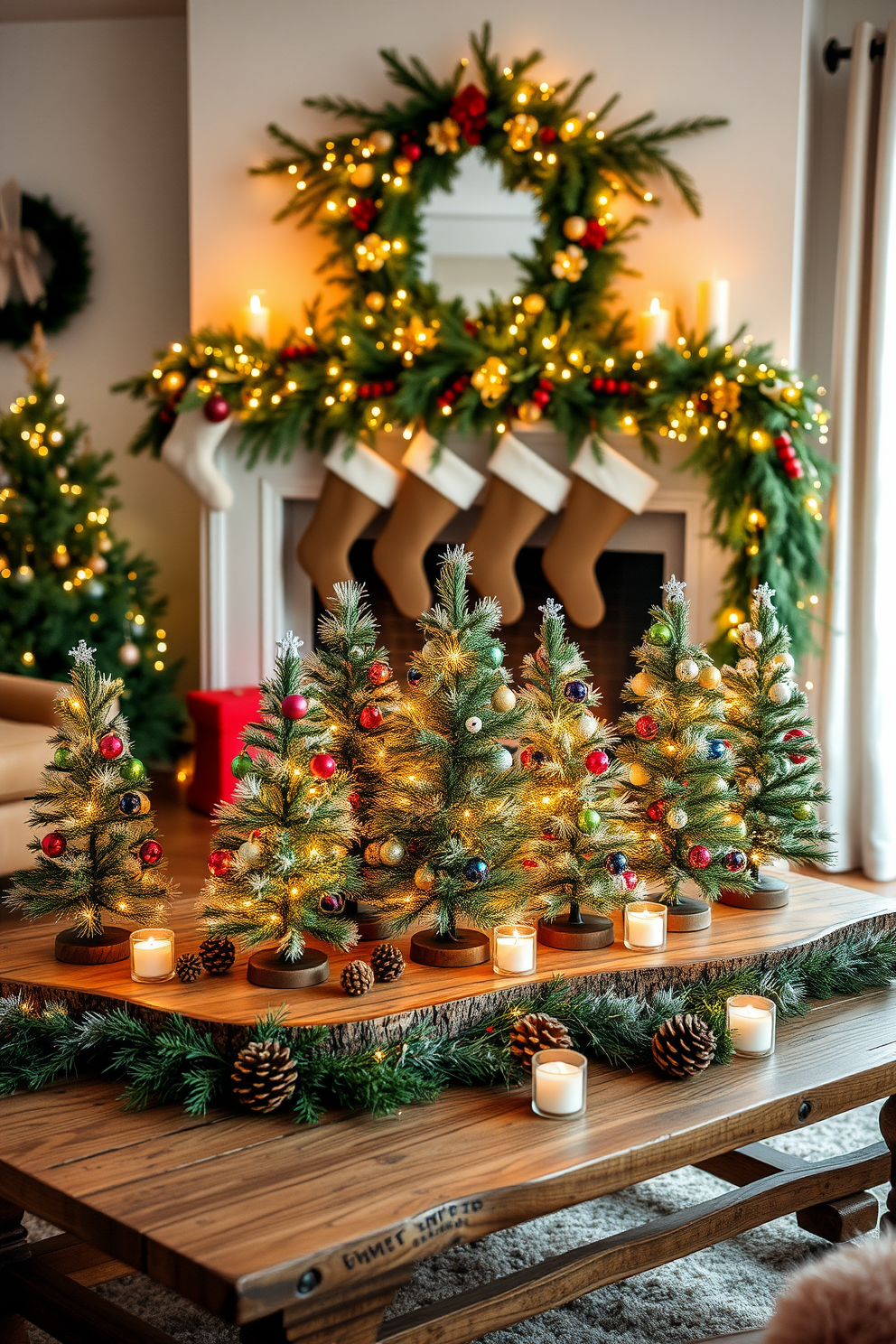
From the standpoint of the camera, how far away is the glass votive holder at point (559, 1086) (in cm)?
146

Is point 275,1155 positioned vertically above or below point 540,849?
below

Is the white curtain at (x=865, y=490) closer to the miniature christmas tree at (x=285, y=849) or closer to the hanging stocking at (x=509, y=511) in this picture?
the hanging stocking at (x=509, y=511)

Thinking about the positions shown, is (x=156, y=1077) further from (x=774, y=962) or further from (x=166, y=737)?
(x=166, y=737)

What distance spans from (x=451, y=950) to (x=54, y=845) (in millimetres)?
558

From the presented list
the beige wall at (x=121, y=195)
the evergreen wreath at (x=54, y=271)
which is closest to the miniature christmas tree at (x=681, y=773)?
the beige wall at (x=121, y=195)

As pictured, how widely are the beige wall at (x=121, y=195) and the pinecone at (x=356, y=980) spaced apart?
3.60 m

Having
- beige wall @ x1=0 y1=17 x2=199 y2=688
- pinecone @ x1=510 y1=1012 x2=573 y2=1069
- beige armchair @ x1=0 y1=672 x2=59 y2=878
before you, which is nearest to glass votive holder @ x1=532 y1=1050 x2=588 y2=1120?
pinecone @ x1=510 y1=1012 x2=573 y2=1069

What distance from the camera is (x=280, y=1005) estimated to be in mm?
1560

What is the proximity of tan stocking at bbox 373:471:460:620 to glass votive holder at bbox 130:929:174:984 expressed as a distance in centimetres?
247

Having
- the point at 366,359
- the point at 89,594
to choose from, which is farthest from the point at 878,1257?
the point at 89,594

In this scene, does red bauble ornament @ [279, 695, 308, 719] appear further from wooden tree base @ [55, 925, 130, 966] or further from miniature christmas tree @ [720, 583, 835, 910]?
miniature christmas tree @ [720, 583, 835, 910]

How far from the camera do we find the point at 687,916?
75.3 inches

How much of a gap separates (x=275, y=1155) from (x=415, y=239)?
3.29 meters

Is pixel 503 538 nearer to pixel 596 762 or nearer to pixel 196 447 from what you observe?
pixel 196 447
